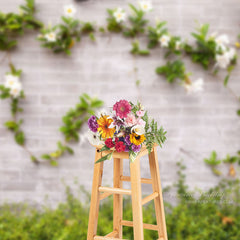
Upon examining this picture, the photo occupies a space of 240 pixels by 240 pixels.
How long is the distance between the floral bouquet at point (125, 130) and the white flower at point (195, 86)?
124 cm

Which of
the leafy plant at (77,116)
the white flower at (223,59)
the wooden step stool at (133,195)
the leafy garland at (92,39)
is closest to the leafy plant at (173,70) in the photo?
the leafy garland at (92,39)

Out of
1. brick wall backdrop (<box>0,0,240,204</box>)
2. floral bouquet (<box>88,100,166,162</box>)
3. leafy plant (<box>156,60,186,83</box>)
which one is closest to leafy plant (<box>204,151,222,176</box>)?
brick wall backdrop (<box>0,0,240,204</box>)

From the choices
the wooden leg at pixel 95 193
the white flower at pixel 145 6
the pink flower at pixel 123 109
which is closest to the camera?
the pink flower at pixel 123 109

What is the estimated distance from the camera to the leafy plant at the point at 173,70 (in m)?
2.31

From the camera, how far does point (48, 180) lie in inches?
94.5

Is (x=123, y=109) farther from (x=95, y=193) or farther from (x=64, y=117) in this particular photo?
(x=64, y=117)

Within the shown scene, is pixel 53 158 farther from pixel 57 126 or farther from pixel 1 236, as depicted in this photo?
pixel 1 236

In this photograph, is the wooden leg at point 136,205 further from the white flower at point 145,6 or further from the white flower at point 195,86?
the white flower at point 145,6

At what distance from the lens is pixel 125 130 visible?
3.67 ft

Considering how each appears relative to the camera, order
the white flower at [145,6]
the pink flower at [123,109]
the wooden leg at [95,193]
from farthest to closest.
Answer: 1. the white flower at [145,6]
2. the wooden leg at [95,193]
3. the pink flower at [123,109]

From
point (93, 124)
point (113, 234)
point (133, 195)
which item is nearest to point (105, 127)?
point (93, 124)

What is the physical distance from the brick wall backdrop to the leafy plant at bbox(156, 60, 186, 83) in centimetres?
5

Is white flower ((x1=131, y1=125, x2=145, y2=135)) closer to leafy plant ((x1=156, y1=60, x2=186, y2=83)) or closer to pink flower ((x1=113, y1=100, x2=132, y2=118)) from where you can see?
pink flower ((x1=113, y1=100, x2=132, y2=118))

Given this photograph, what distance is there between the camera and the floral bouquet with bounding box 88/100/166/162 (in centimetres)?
109
